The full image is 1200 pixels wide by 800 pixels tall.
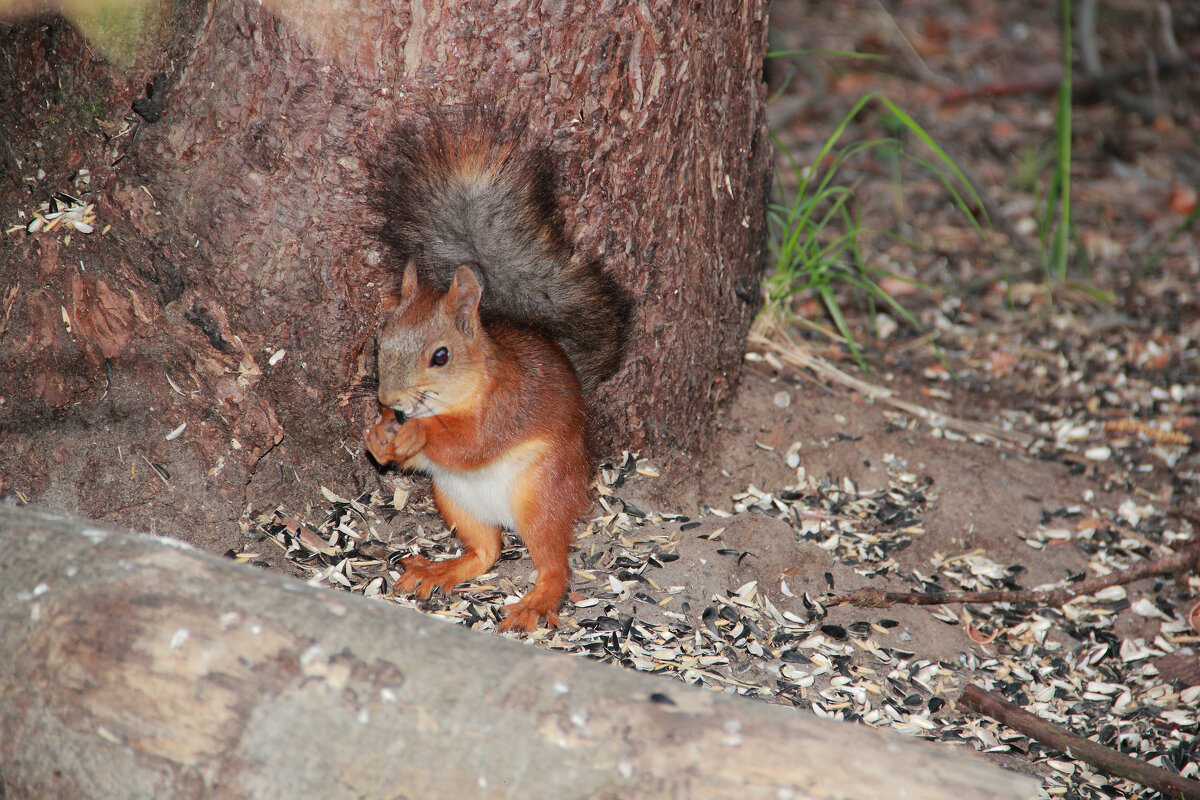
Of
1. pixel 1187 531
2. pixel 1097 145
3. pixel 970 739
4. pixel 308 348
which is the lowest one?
pixel 970 739

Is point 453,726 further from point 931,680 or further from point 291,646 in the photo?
point 931,680

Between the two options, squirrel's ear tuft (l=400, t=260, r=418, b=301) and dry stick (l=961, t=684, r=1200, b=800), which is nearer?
dry stick (l=961, t=684, r=1200, b=800)

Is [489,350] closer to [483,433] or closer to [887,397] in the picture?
[483,433]

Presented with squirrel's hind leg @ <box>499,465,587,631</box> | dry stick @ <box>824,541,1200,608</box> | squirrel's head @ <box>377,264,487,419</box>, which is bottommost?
dry stick @ <box>824,541,1200,608</box>

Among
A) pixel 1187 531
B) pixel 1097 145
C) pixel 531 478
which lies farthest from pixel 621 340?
pixel 1097 145

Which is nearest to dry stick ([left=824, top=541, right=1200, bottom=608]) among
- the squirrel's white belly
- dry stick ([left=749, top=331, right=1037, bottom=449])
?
dry stick ([left=749, top=331, right=1037, bottom=449])

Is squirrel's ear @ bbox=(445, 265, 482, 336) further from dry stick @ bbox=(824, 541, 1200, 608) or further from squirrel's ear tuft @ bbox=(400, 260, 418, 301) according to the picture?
dry stick @ bbox=(824, 541, 1200, 608)

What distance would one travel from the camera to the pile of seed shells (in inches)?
93.0

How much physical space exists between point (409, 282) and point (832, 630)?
1355mm

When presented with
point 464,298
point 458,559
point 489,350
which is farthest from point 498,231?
point 458,559

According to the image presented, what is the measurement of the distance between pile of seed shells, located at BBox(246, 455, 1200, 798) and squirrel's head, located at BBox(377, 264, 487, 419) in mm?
403

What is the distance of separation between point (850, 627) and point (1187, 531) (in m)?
1.32

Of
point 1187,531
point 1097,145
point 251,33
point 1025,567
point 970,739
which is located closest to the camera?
point 251,33

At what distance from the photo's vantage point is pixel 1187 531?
3.15 meters
